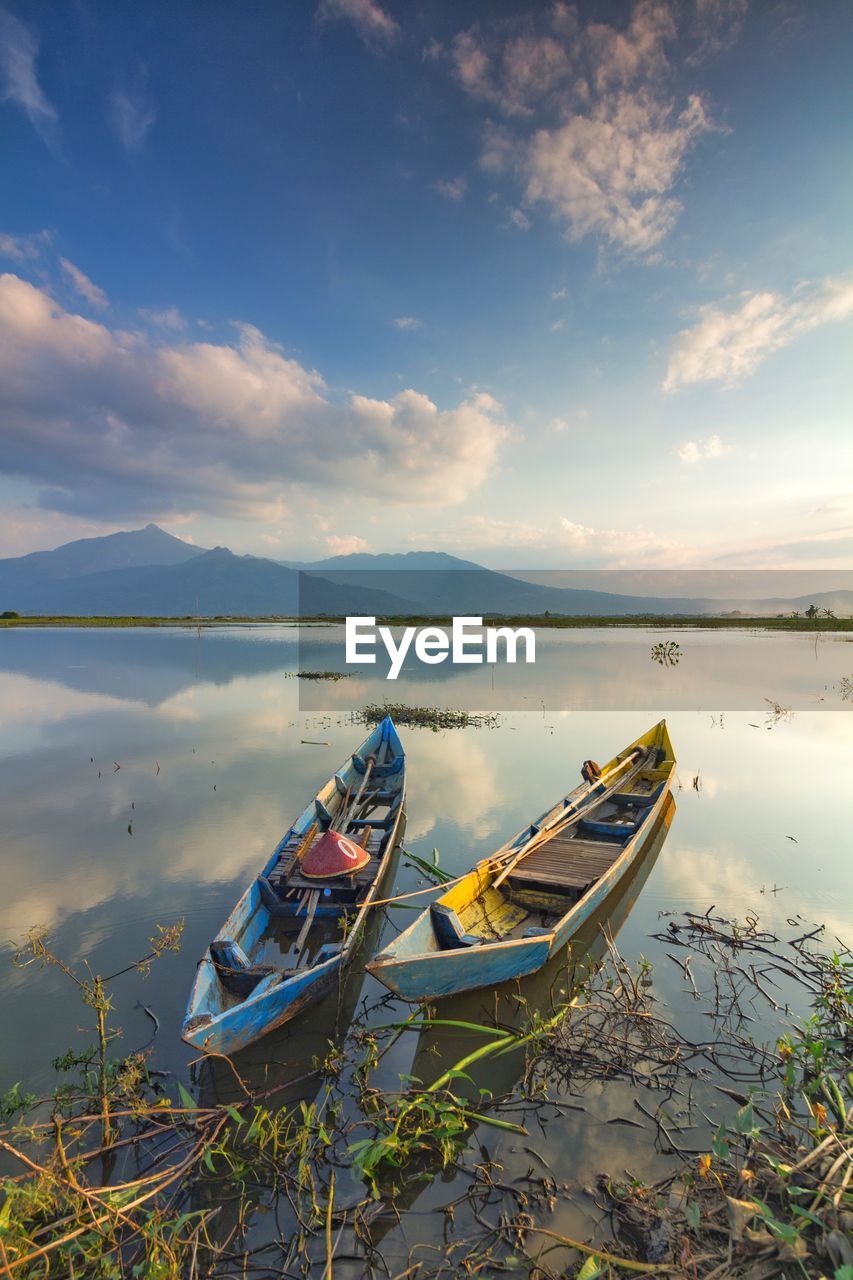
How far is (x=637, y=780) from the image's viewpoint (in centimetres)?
1308

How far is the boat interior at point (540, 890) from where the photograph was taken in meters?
6.42

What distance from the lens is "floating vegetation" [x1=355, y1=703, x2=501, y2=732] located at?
19656mm

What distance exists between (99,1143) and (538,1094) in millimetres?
3548

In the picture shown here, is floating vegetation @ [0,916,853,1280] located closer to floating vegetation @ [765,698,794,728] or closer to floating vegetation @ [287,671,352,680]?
floating vegetation @ [765,698,794,728]

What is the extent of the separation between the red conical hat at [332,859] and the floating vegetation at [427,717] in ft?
36.4

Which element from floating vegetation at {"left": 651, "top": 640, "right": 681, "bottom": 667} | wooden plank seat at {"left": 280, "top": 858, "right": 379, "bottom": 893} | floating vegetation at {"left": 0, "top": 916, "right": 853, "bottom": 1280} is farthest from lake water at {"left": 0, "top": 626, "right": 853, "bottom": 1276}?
floating vegetation at {"left": 651, "top": 640, "right": 681, "bottom": 667}

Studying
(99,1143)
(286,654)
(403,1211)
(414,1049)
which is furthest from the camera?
(286,654)

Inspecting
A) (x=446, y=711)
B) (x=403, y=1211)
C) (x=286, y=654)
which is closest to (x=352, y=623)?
(x=446, y=711)

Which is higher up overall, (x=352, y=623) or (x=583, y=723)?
(x=352, y=623)

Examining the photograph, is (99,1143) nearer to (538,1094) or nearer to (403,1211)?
(403,1211)

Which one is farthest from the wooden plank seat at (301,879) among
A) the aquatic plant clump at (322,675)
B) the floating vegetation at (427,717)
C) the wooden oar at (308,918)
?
the aquatic plant clump at (322,675)

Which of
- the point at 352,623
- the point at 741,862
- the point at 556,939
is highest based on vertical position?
the point at 352,623

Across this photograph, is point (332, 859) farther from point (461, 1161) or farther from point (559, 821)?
point (559, 821)

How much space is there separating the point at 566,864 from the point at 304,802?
234 inches
